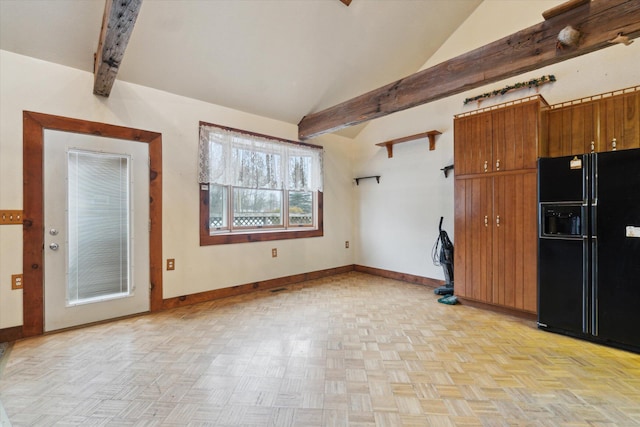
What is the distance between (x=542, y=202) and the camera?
2.73 m

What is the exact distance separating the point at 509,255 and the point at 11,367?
442 cm

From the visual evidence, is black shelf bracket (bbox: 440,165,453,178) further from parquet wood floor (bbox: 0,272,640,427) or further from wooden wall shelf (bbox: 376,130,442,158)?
parquet wood floor (bbox: 0,272,640,427)

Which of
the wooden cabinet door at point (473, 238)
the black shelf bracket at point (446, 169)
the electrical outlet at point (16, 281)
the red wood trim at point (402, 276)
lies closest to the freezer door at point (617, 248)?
the wooden cabinet door at point (473, 238)

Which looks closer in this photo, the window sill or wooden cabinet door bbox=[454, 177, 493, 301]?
wooden cabinet door bbox=[454, 177, 493, 301]

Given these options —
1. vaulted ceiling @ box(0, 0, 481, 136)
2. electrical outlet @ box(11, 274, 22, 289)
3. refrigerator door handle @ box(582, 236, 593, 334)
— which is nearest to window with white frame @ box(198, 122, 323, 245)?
vaulted ceiling @ box(0, 0, 481, 136)

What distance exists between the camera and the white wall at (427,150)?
3.00m

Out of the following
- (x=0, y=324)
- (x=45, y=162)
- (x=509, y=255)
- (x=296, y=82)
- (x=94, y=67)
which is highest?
(x=296, y=82)

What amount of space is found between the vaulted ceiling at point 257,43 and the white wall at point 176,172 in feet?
0.52

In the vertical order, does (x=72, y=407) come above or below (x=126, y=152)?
below

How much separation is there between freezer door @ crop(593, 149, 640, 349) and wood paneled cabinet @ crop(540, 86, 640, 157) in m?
0.59

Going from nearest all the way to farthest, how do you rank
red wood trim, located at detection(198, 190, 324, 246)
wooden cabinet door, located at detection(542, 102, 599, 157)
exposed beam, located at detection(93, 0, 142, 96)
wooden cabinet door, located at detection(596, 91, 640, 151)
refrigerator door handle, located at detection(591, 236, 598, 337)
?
1. exposed beam, located at detection(93, 0, 142, 96)
2. refrigerator door handle, located at detection(591, 236, 598, 337)
3. wooden cabinet door, located at detection(596, 91, 640, 151)
4. wooden cabinet door, located at detection(542, 102, 599, 157)
5. red wood trim, located at detection(198, 190, 324, 246)

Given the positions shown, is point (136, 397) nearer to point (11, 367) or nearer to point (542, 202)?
point (11, 367)

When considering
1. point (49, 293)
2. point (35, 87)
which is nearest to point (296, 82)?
point (35, 87)

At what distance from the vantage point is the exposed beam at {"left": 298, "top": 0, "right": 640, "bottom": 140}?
190 cm
